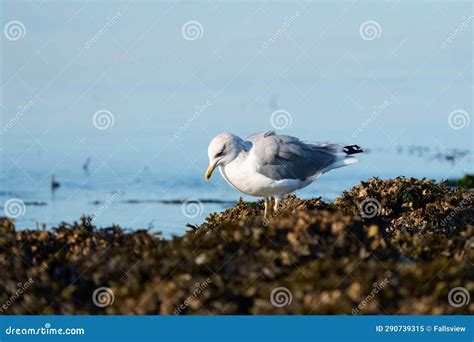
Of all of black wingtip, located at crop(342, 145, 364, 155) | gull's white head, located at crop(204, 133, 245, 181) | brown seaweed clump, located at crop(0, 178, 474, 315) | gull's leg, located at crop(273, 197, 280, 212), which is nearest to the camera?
brown seaweed clump, located at crop(0, 178, 474, 315)

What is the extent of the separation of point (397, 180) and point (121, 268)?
5.34 metres

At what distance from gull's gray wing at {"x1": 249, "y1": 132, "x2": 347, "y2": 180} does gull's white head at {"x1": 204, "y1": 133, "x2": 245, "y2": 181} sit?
245mm

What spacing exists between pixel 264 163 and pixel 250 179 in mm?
292

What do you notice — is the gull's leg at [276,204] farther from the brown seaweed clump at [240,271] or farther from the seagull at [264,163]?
the brown seaweed clump at [240,271]

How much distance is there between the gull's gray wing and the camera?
483 inches

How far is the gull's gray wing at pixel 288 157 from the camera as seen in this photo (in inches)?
483

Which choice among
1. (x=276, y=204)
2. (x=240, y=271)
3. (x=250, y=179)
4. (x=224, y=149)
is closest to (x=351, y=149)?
(x=276, y=204)

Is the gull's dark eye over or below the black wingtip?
below

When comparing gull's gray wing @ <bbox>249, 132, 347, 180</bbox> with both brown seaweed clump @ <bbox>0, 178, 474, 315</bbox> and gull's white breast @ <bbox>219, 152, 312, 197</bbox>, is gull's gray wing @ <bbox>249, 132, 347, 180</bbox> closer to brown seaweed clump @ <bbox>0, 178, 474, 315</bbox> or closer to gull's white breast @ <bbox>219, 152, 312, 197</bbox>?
gull's white breast @ <bbox>219, 152, 312, 197</bbox>

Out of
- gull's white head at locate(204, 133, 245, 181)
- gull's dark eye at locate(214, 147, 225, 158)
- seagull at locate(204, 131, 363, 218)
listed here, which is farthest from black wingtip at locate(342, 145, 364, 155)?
gull's dark eye at locate(214, 147, 225, 158)

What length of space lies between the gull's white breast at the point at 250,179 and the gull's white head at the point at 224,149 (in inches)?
3.8

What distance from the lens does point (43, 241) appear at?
8.84 metres

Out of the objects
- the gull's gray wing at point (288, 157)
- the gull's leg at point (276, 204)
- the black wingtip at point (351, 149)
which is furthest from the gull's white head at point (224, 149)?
the black wingtip at point (351, 149)

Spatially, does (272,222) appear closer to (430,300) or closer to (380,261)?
(380,261)
